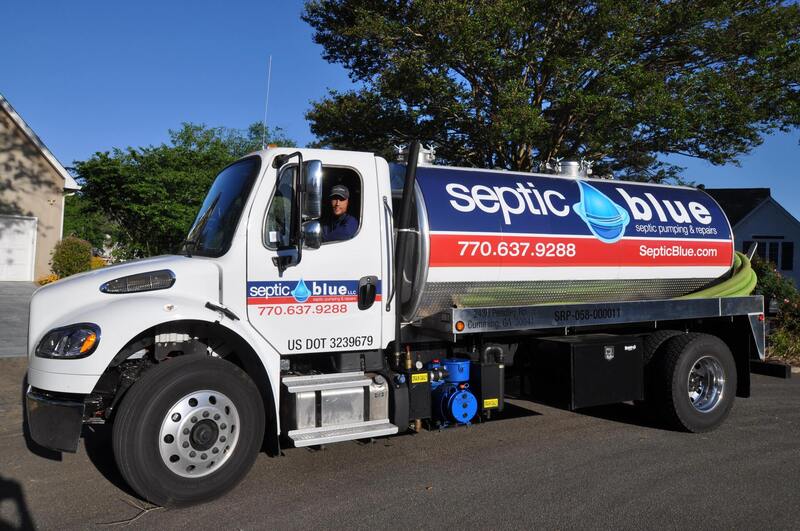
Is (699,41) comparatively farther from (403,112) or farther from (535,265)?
(535,265)

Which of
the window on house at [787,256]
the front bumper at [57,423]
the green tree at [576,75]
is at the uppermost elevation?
the green tree at [576,75]

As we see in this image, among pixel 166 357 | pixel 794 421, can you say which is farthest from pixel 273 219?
pixel 794 421

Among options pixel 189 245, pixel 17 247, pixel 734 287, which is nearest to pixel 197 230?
pixel 189 245

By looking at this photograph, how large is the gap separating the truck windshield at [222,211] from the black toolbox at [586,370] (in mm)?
3238

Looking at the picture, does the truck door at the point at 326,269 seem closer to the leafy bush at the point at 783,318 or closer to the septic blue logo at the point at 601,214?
the septic blue logo at the point at 601,214

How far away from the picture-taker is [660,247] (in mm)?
7043

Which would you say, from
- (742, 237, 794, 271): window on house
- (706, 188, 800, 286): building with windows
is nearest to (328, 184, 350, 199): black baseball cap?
(706, 188, 800, 286): building with windows

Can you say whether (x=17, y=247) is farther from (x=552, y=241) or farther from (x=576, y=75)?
(x=552, y=241)

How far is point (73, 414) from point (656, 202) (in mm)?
6083

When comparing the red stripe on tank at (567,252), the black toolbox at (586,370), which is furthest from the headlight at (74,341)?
the black toolbox at (586,370)

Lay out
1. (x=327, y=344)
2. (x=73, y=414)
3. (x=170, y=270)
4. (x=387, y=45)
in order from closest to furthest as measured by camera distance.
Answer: (x=73, y=414), (x=170, y=270), (x=327, y=344), (x=387, y=45)

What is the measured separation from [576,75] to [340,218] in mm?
9286

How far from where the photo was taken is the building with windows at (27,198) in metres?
21.1

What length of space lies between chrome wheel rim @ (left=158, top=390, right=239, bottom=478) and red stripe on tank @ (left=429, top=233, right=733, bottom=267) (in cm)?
212
